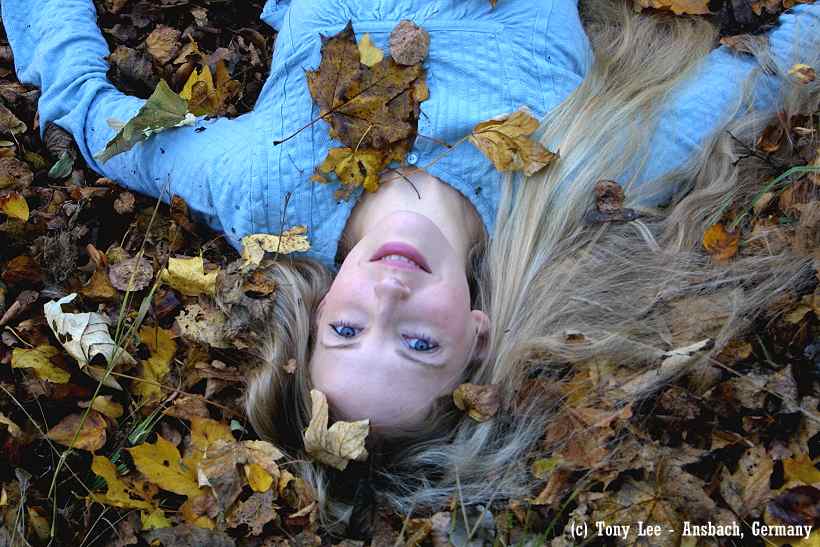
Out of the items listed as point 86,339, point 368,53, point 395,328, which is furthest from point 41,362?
point 368,53

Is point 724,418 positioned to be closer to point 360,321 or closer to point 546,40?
point 360,321

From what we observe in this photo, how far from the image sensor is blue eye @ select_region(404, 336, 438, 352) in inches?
97.4

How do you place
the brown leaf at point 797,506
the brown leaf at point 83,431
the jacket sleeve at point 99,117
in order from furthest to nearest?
1. the jacket sleeve at point 99,117
2. the brown leaf at point 83,431
3. the brown leaf at point 797,506

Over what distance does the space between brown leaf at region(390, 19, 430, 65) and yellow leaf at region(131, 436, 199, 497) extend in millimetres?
1594

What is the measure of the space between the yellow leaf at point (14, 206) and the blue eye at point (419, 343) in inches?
61.4

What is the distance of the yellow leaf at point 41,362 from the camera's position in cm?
257

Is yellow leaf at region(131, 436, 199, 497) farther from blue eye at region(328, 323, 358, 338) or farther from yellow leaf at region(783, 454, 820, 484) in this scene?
yellow leaf at region(783, 454, 820, 484)

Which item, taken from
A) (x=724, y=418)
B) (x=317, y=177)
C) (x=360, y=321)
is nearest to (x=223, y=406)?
(x=360, y=321)

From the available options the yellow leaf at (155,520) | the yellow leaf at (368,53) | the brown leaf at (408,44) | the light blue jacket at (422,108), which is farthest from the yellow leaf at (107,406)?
the brown leaf at (408,44)

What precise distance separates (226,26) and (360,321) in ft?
6.32

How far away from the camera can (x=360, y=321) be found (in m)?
2.50

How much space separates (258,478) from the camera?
2.40 m

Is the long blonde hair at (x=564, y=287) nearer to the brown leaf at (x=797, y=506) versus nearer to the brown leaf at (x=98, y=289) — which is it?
the brown leaf at (x=797, y=506)

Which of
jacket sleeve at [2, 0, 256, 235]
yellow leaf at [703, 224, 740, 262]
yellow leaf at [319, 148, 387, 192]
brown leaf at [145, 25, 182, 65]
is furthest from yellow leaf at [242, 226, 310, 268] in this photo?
yellow leaf at [703, 224, 740, 262]
